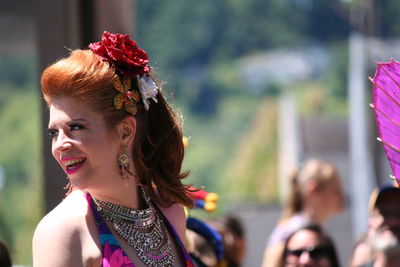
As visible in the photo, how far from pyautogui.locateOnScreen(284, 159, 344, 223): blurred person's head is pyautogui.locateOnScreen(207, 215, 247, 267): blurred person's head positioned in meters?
0.31

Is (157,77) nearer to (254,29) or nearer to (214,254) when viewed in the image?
(214,254)

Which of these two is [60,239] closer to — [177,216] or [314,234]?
[177,216]

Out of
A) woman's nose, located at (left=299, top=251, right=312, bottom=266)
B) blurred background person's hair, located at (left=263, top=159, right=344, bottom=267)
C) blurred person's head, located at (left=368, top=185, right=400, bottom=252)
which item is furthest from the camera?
blurred background person's hair, located at (left=263, top=159, right=344, bottom=267)

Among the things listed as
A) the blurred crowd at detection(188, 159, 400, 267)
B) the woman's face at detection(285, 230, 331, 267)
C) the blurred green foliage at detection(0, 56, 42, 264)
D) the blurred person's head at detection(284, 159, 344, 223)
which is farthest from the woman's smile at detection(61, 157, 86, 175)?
the blurred green foliage at detection(0, 56, 42, 264)

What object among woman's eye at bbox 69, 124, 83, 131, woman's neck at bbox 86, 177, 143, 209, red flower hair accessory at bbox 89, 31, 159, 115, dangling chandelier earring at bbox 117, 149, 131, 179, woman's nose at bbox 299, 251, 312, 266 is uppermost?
red flower hair accessory at bbox 89, 31, 159, 115

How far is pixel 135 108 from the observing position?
2.49 m

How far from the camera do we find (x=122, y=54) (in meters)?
2.47

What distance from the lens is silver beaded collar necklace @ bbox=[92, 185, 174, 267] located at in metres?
2.43

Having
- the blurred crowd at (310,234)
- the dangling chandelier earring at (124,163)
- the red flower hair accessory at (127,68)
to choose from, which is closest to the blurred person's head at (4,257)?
the blurred crowd at (310,234)

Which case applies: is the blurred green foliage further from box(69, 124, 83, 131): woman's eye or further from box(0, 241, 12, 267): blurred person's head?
box(69, 124, 83, 131): woman's eye

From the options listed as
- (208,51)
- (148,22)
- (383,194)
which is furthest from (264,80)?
(383,194)

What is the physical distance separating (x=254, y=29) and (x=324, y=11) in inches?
155

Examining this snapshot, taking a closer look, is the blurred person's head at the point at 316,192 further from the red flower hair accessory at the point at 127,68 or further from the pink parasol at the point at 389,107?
the red flower hair accessory at the point at 127,68

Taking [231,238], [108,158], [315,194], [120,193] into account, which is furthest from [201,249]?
[315,194]
